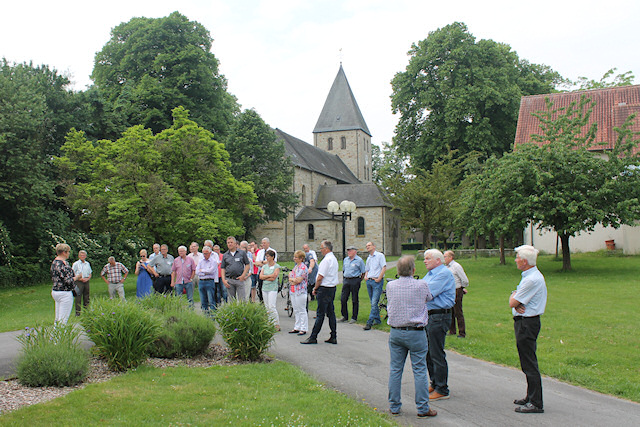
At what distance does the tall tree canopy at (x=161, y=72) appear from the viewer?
1391 inches

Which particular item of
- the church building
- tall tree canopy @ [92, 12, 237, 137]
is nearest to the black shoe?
tall tree canopy @ [92, 12, 237, 137]

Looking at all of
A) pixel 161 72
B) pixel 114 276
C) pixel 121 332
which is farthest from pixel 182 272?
pixel 161 72

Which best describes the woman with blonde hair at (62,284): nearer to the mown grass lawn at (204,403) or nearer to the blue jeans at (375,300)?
the mown grass lawn at (204,403)

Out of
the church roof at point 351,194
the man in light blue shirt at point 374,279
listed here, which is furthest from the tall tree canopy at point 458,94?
the man in light blue shirt at point 374,279

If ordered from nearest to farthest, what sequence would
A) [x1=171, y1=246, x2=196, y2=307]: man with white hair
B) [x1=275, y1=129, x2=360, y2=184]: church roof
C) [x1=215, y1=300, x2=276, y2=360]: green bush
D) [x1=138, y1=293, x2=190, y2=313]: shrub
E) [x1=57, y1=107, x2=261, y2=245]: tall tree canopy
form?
[x1=215, y1=300, x2=276, y2=360]: green bush, [x1=138, y1=293, x2=190, y2=313]: shrub, [x1=171, y1=246, x2=196, y2=307]: man with white hair, [x1=57, y1=107, x2=261, y2=245]: tall tree canopy, [x1=275, y1=129, x2=360, y2=184]: church roof

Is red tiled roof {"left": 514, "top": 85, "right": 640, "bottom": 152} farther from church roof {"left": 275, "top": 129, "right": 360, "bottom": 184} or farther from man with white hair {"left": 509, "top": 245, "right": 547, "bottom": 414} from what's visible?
man with white hair {"left": 509, "top": 245, "right": 547, "bottom": 414}

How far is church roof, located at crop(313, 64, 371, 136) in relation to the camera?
69.0 m

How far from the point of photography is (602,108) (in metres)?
34.5

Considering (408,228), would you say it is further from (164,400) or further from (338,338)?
(164,400)

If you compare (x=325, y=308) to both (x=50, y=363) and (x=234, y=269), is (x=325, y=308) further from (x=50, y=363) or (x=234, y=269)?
(x=50, y=363)

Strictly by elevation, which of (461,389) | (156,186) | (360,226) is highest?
(156,186)

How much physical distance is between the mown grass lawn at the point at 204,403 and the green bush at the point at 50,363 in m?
0.39

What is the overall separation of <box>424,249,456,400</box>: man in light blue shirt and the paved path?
0.24 m

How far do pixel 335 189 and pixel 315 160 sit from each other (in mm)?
4724
